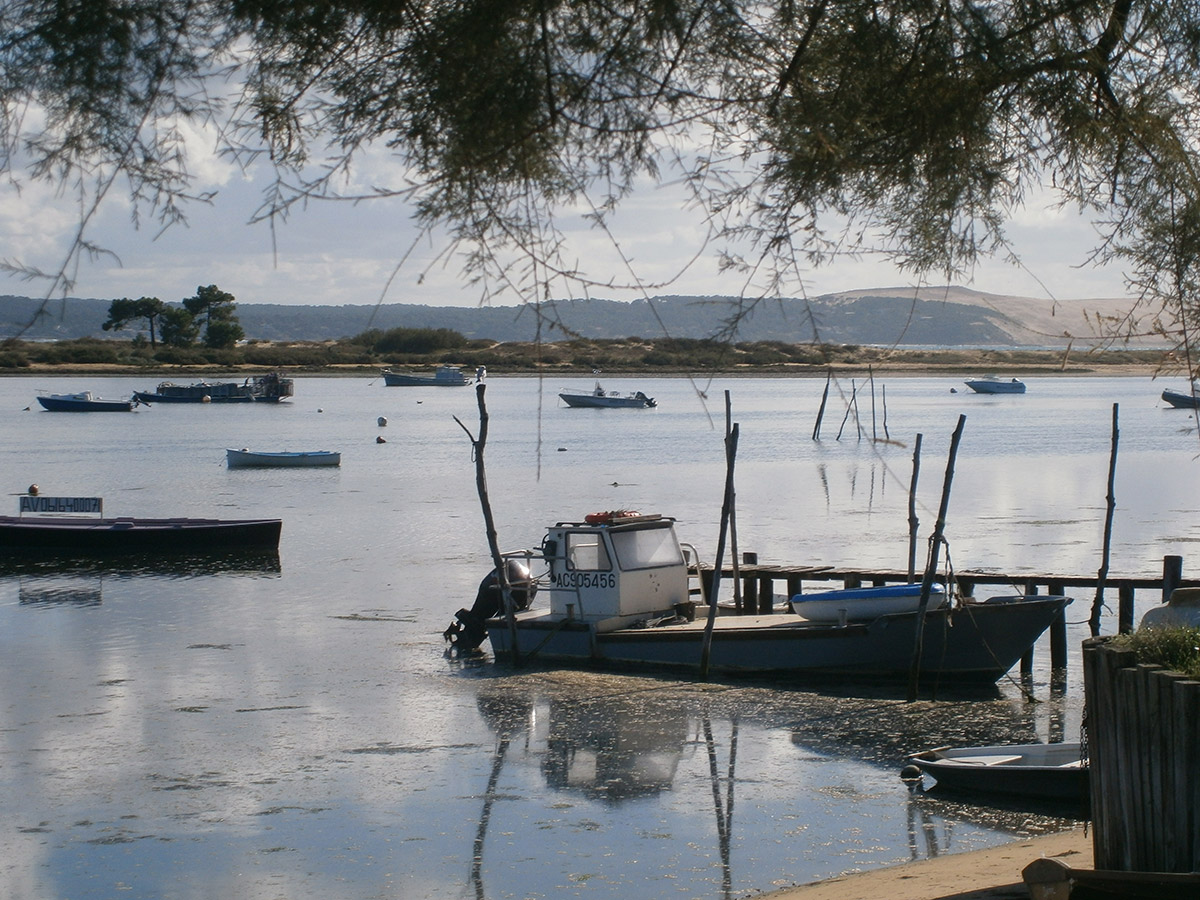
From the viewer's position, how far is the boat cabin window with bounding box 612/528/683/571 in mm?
18219

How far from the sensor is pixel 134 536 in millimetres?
30734

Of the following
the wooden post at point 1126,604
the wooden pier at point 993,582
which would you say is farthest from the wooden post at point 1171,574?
the wooden post at point 1126,604

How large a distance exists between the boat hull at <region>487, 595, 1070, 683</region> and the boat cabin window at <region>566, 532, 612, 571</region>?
103 cm

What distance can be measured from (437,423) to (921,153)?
81.4m

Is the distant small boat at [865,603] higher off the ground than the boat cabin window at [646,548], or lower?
lower

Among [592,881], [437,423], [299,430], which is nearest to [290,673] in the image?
[592,881]

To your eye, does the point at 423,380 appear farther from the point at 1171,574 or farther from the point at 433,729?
the point at 433,729

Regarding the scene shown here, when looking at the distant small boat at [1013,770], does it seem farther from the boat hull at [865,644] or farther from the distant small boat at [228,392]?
the distant small boat at [228,392]

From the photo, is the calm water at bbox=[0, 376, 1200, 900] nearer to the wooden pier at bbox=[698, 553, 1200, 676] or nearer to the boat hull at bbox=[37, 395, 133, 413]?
the wooden pier at bbox=[698, 553, 1200, 676]

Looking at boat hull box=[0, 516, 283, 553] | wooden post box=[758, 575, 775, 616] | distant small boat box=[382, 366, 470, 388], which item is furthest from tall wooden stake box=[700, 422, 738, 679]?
distant small boat box=[382, 366, 470, 388]

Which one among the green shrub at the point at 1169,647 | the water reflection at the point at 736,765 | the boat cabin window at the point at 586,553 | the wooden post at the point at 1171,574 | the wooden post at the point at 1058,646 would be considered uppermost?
the green shrub at the point at 1169,647

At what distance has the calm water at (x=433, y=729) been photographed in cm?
1088

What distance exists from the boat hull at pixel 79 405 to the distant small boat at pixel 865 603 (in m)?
85.6

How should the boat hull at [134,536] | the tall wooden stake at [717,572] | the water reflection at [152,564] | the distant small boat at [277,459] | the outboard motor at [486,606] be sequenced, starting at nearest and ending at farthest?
the tall wooden stake at [717,572]
the outboard motor at [486,606]
the water reflection at [152,564]
the boat hull at [134,536]
the distant small boat at [277,459]
